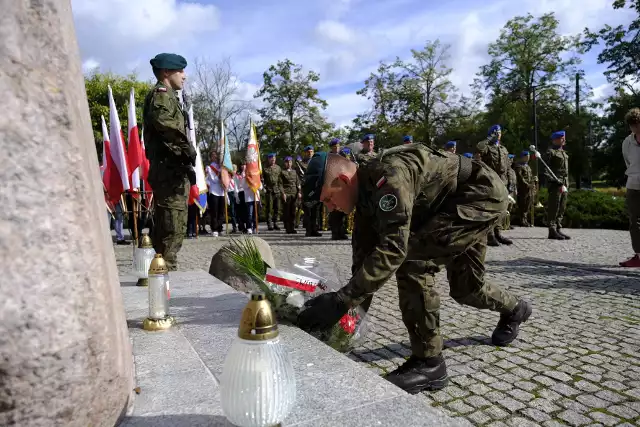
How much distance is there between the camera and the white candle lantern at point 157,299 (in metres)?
2.97

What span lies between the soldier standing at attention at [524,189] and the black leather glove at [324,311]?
12658 mm

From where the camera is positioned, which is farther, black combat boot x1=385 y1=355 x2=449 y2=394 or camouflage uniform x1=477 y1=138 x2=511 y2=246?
camouflage uniform x1=477 y1=138 x2=511 y2=246

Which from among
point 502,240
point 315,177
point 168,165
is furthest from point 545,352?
point 502,240

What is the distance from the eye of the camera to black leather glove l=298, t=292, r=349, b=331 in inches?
105

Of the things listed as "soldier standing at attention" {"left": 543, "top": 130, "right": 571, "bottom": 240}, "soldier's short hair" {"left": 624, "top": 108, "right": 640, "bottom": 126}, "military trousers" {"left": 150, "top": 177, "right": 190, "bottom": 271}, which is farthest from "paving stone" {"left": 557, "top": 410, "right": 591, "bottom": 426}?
"soldier standing at attention" {"left": 543, "top": 130, "right": 571, "bottom": 240}

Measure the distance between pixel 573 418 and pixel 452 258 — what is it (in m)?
1.09

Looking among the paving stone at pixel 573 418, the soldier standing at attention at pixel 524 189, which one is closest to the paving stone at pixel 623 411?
the paving stone at pixel 573 418

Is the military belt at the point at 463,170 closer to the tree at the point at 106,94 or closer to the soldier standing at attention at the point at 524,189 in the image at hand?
the soldier standing at attention at the point at 524,189

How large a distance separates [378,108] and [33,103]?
33.3 metres

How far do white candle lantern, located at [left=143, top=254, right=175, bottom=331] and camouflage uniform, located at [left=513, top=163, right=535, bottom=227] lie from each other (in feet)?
42.3

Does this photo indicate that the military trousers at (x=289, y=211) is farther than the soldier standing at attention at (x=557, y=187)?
Yes

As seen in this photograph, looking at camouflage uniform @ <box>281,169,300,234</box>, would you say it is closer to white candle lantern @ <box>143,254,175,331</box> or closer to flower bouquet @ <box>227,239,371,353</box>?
flower bouquet @ <box>227,239,371,353</box>

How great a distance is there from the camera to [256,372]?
1398 mm

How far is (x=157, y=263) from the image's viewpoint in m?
3.05
